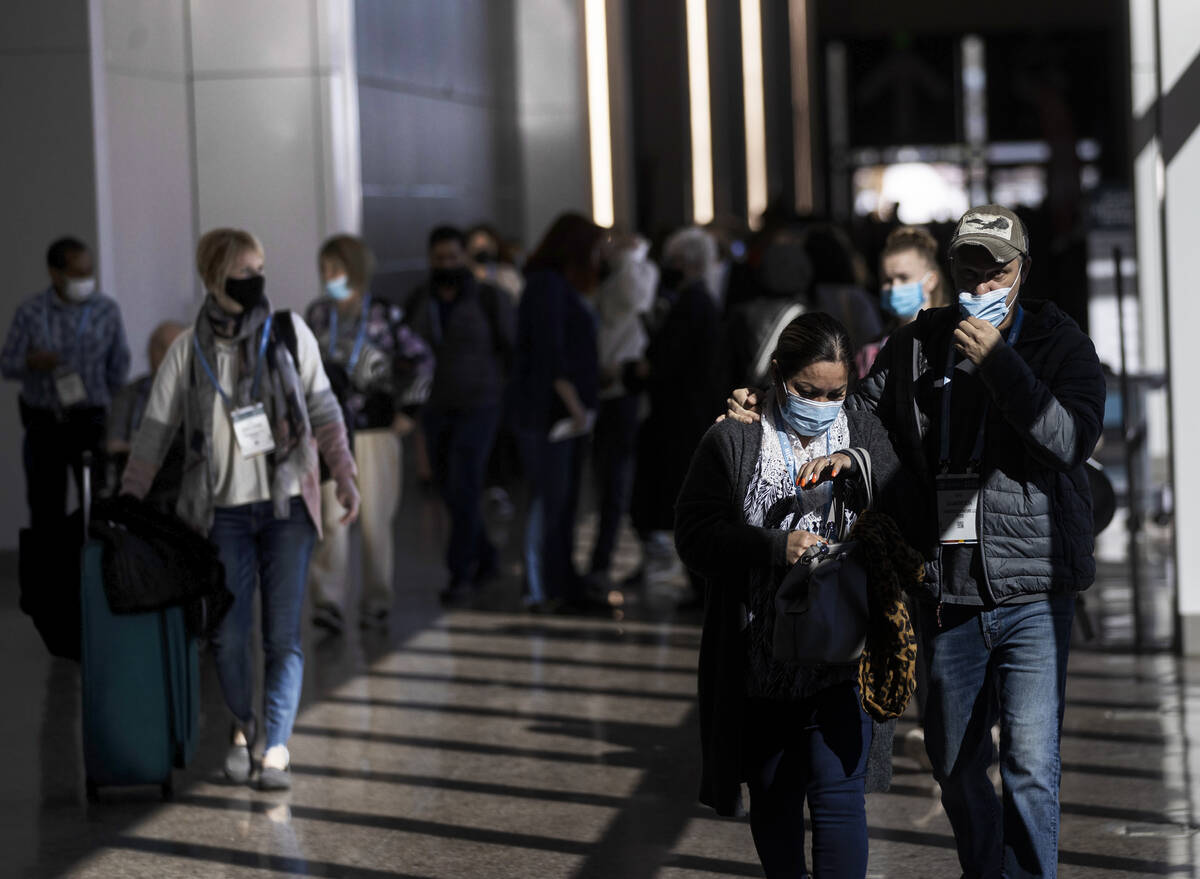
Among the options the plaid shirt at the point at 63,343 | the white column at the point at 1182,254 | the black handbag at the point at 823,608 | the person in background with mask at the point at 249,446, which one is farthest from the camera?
the plaid shirt at the point at 63,343

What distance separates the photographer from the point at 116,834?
5344mm

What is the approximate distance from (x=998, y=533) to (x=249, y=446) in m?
2.61

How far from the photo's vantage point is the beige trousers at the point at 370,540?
8461mm

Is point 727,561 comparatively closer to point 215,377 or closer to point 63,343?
point 215,377

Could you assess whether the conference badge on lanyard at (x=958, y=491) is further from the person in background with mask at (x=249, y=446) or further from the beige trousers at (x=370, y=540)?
the beige trousers at (x=370, y=540)

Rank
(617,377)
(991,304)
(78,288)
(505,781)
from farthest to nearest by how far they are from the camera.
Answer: (617,377), (78,288), (505,781), (991,304)

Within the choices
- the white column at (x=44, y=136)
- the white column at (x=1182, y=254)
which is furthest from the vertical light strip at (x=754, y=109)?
the white column at (x=1182, y=254)

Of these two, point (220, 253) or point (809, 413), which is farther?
point (220, 253)

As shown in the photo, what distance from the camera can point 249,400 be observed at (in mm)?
5656

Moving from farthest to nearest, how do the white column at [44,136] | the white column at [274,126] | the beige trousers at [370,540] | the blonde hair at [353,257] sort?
the white column at [274,126] < the white column at [44,136] < the beige trousers at [370,540] < the blonde hair at [353,257]

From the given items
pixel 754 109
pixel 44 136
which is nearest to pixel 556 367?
pixel 44 136

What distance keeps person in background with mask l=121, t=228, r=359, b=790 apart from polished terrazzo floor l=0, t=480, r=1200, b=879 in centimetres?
50

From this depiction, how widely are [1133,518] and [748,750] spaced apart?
15.0 feet

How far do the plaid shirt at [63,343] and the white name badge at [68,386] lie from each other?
0.07 metres
